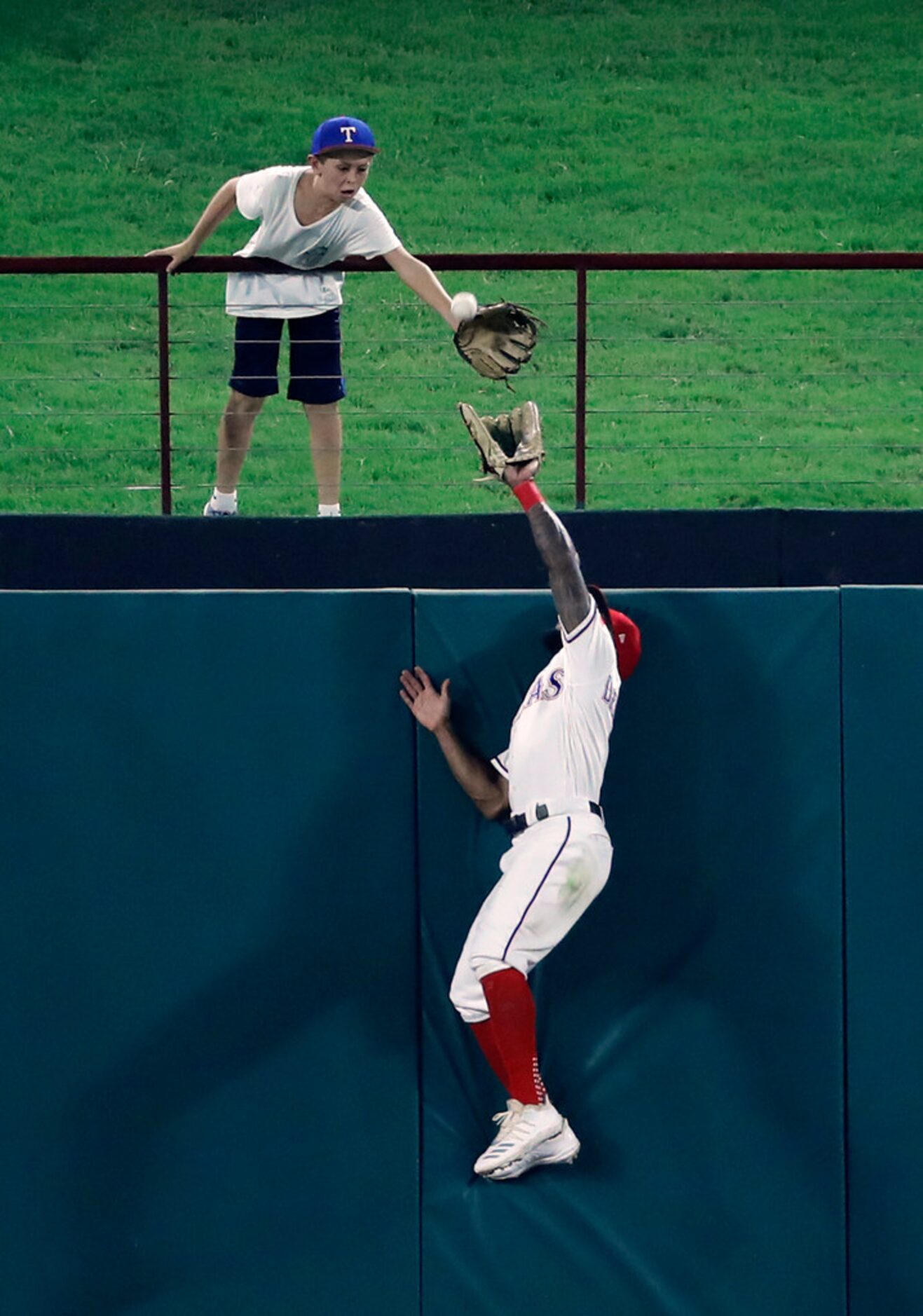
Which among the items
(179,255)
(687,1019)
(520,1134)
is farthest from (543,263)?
(520,1134)

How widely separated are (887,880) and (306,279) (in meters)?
3.63

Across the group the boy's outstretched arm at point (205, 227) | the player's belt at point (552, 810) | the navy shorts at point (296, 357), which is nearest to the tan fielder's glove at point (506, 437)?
the player's belt at point (552, 810)

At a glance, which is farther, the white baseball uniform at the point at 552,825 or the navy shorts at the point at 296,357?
the navy shorts at the point at 296,357

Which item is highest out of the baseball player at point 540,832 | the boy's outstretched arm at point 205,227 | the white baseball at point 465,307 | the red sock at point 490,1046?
the boy's outstretched arm at point 205,227

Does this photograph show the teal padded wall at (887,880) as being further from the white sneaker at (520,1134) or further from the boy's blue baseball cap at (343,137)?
the boy's blue baseball cap at (343,137)

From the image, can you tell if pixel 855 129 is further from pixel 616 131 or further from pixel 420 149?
pixel 420 149

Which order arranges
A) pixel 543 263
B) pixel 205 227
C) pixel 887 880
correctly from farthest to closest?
pixel 543 263 < pixel 205 227 < pixel 887 880

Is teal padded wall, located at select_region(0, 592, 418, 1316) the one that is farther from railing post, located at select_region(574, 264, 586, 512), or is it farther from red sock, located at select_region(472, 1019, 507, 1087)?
railing post, located at select_region(574, 264, 586, 512)

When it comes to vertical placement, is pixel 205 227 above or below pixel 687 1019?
above

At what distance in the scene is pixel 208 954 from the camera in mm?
5840

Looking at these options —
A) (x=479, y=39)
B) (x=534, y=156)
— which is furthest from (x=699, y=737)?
(x=479, y=39)

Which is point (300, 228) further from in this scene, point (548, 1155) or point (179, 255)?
point (548, 1155)

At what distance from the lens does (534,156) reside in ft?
65.4

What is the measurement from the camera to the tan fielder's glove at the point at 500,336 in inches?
261
